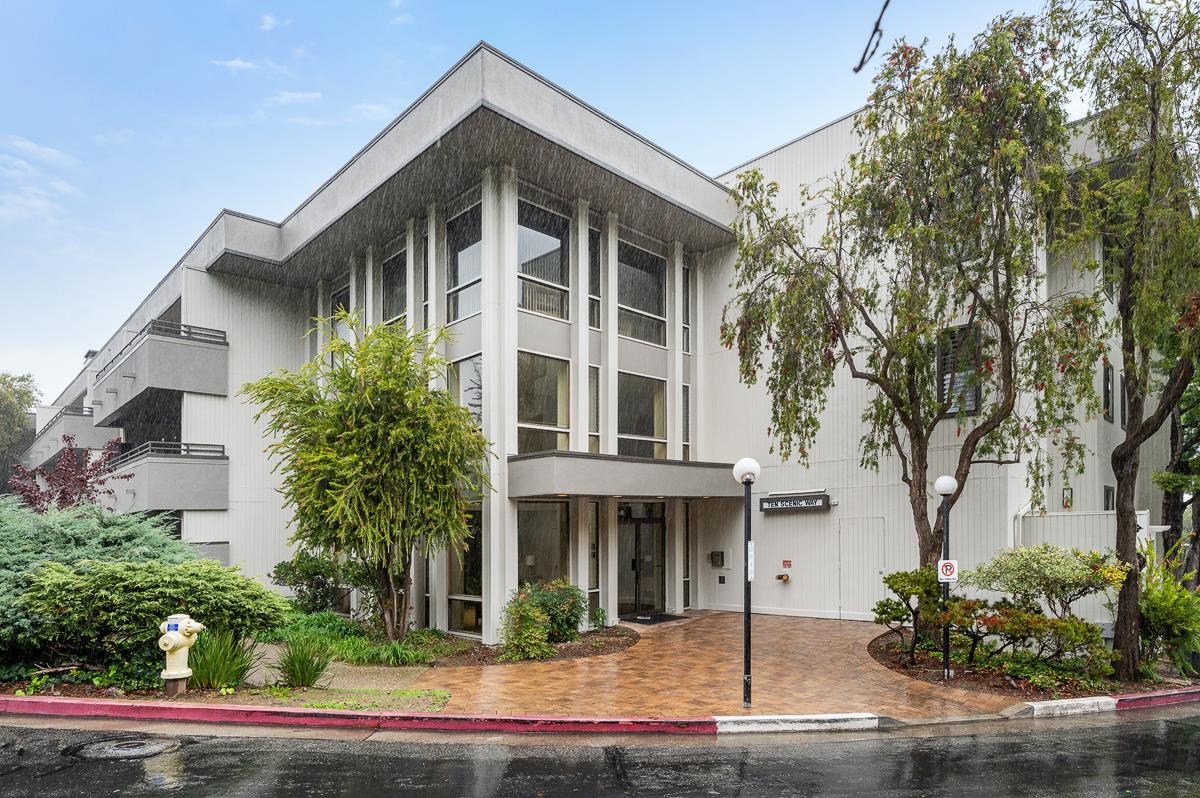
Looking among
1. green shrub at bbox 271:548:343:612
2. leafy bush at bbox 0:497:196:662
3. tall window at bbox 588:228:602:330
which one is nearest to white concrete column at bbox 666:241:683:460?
tall window at bbox 588:228:602:330

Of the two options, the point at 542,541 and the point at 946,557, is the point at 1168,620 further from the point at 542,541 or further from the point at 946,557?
the point at 542,541

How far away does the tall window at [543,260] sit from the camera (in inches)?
614

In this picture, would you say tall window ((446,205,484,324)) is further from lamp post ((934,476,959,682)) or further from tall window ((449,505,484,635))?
→ lamp post ((934,476,959,682))

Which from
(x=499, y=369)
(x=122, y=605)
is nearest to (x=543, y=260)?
(x=499, y=369)

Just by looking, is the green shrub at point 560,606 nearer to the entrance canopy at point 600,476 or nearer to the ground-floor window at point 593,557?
the ground-floor window at point 593,557

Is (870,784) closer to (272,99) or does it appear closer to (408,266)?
(408,266)

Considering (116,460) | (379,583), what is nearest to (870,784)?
(379,583)

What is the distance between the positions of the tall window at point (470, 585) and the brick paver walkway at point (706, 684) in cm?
268

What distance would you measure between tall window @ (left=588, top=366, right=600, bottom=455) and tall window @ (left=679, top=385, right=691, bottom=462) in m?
3.09

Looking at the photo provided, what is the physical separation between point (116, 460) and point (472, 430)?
47.5 ft

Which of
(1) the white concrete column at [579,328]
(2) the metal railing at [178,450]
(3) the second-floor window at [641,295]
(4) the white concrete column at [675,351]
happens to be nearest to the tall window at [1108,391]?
(4) the white concrete column at [675,351]

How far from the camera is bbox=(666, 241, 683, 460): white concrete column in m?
18.7

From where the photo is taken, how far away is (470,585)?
1526 centimetres

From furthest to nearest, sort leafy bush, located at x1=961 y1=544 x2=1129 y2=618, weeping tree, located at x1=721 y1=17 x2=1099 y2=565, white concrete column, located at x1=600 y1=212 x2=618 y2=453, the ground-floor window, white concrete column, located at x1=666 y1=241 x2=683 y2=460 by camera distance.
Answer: white concrete column, located at x1=666 y1=241 x2=683 y2=460, white concrete column, located at x1=600 y1=212 x2=618 y2=453, the ground-floor window, weeping tree, located at x1=721 y1=17 x2=1099 y2=565, leafy bush, located at x1=961 y1=544 x2=1129 y2=618
